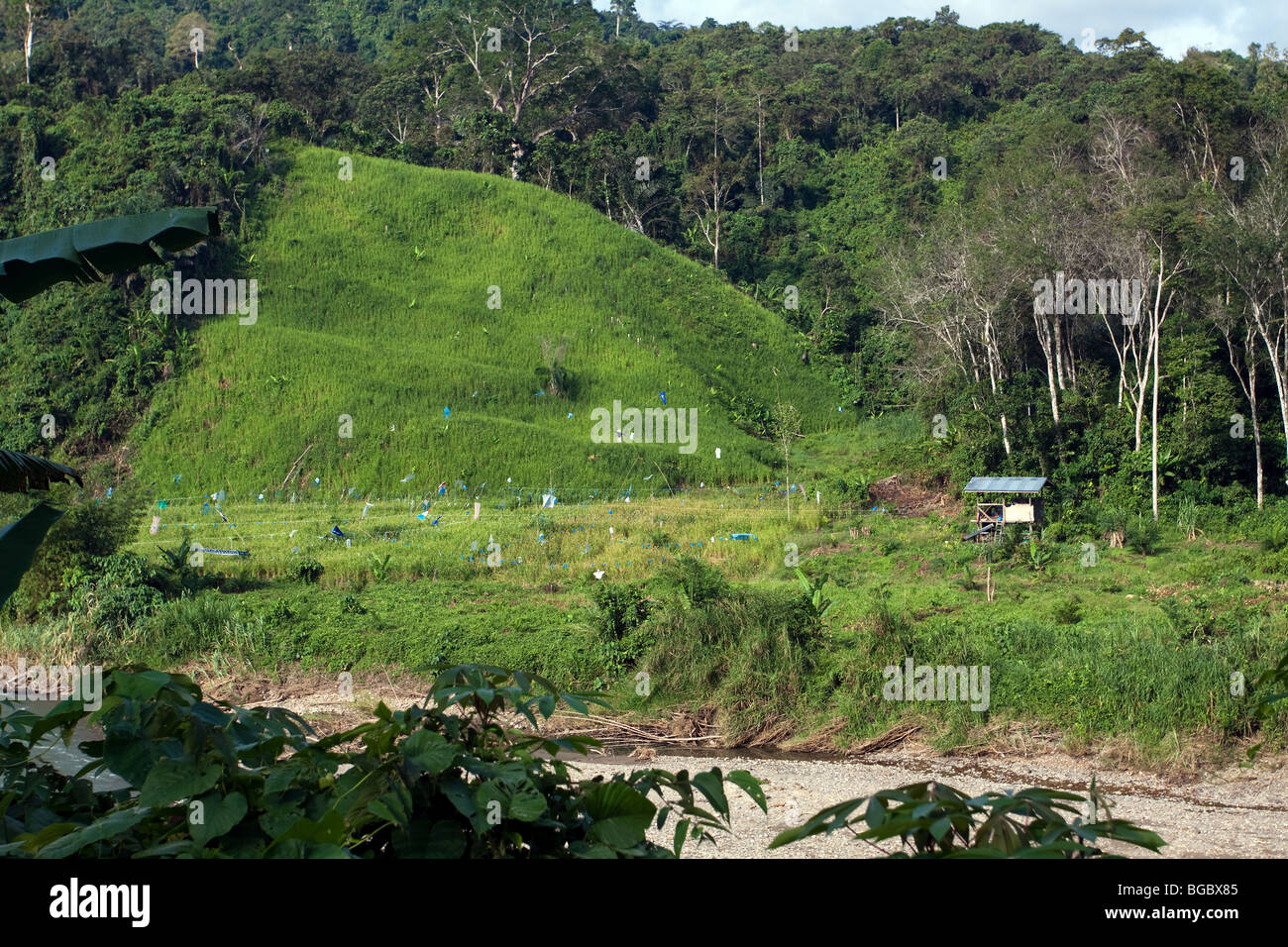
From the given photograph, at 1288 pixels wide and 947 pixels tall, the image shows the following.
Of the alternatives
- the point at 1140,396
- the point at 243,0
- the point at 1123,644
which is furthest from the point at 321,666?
the point at 243,0

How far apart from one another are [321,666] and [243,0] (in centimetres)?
7432

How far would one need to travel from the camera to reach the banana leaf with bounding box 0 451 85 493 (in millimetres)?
3400

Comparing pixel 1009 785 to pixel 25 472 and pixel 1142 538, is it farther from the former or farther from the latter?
pixel 1142 538

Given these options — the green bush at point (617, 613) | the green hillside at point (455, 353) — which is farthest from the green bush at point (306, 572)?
the green hillside at point (455, 353)

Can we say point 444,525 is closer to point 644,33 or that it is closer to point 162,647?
point 162,647

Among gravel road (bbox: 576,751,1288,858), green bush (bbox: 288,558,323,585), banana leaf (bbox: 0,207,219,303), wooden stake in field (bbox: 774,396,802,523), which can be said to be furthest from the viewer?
wooden stake in field (bbox: 774,396,802,523)

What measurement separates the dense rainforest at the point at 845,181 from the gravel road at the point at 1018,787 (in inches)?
448

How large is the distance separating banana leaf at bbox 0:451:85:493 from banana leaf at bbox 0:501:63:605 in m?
0.31

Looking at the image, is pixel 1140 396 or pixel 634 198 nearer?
pixel 1140 396

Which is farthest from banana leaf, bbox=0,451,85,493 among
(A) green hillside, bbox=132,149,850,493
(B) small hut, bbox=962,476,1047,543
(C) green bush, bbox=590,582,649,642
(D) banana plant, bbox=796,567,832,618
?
(A) green hillside, bbox=132,149,850,493

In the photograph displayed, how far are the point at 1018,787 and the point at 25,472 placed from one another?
8959 millimetres

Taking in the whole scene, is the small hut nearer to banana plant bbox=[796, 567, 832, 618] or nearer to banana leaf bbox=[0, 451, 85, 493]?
banana plant bbox=[796, 567, 832, 618]

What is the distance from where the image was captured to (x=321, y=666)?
13.9m

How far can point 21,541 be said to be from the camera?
299 centimetres
